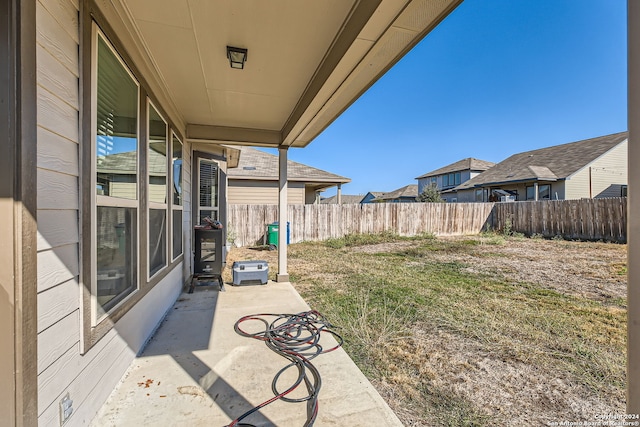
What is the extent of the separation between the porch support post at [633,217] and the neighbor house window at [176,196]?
3.69 meters

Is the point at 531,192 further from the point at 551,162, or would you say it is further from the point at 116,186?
the point at 116,186

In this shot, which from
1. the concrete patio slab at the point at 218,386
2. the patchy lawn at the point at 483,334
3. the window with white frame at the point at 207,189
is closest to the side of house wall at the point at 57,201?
the concrete patio slab at the point at 218,386

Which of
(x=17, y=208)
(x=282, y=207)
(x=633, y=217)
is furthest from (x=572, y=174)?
(x=17, y=208)

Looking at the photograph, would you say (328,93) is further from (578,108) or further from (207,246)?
(578,108)

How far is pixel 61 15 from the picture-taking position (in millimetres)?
1271

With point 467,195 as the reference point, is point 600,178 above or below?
above

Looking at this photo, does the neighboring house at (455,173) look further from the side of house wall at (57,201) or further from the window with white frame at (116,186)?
the side of house wall at (57,201)

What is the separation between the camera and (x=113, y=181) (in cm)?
190

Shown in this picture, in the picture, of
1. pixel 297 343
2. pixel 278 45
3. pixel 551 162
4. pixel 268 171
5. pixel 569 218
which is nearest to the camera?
pixel 278 45

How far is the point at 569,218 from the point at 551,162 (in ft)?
26.1

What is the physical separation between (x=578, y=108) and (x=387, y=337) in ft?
49.3

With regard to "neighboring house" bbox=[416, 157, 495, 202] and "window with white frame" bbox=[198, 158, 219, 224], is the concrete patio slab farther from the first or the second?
"neighboring house" bbox=[416, 157, 495, 202]

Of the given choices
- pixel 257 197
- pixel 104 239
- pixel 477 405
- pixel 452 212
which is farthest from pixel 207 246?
pixel 452 212

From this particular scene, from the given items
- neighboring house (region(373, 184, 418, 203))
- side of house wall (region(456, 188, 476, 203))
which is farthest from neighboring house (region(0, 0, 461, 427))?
neighboring house (region(373, 184, 418, 203))
